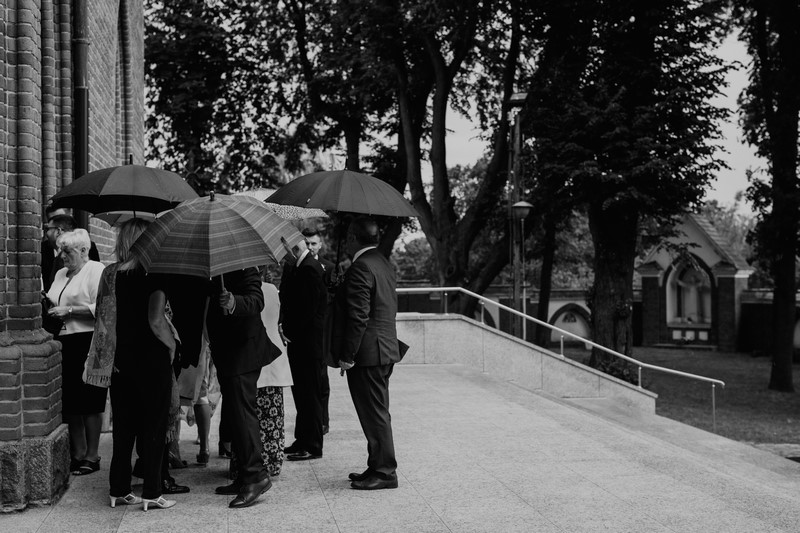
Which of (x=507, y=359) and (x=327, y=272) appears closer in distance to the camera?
(x=327, y=272)

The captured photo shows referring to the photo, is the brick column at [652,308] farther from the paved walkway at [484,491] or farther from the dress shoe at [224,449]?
the dress shoe at [224,449]

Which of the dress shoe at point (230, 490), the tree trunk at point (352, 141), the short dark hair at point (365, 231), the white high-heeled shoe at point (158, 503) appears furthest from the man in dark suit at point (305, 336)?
the tree trunk at point (352, 141)

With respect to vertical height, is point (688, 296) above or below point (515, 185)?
below

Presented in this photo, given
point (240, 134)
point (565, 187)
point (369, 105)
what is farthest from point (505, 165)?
point (240, 134)

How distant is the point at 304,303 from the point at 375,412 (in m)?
1.38

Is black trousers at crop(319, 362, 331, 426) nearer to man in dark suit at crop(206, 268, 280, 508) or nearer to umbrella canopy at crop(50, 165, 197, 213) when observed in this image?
man in dark suit at crop(206, 268, 280, 508)

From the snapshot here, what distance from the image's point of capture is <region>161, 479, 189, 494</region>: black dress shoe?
6.36 metres

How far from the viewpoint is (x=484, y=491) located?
656 cm

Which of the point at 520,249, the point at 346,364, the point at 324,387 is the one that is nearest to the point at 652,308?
the point at 520,249

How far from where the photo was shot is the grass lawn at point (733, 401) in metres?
16.3

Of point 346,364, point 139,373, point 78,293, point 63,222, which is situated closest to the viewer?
point 139,373

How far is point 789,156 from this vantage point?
21328mm

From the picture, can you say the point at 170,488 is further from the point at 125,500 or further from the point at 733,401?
the point at 733,401

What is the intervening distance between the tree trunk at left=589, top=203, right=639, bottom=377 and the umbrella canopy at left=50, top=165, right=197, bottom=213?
13887mm
